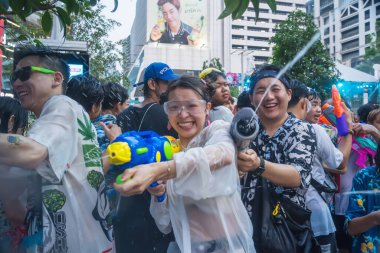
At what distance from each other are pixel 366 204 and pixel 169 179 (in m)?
1.61

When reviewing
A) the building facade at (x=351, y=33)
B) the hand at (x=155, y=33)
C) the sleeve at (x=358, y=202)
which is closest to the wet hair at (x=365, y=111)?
the sleeve at (x=358, y=202)

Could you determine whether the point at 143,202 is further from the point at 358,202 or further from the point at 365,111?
the point at 365,111

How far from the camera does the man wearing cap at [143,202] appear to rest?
249cm

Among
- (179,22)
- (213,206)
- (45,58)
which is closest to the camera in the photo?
(213,206)

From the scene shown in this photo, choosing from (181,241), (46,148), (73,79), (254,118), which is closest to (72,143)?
(46,148)

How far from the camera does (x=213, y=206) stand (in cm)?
151

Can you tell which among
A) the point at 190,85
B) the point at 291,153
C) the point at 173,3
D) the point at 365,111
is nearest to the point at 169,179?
the point at 190,85

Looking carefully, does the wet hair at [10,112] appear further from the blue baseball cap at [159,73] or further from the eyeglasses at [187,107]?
the eyeglasses at [187,107]

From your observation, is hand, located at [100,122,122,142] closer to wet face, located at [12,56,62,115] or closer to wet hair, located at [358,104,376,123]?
wet face, located at [12,56,62,115]

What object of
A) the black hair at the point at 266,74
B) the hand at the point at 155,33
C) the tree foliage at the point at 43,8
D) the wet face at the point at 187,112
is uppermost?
the hand at the point at 155,33

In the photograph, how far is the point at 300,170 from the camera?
199 cm

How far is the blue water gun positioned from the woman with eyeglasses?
46mm

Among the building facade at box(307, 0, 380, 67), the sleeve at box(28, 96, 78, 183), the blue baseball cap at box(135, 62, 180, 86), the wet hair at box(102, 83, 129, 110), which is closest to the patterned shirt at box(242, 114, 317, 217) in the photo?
the sleeve at box(28, 96, 78, 183)

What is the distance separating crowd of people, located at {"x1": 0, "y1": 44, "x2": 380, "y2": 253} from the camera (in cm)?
147
